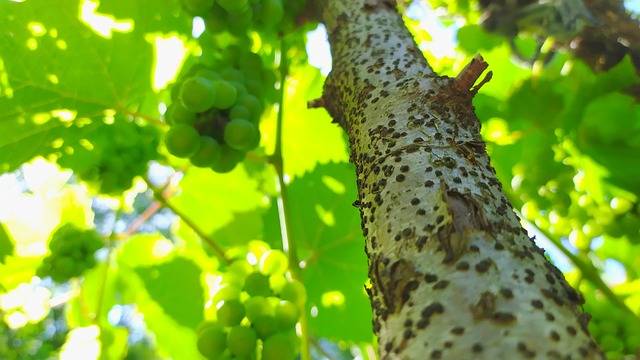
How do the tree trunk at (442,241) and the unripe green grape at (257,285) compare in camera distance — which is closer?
the tree trunk at (442,241)

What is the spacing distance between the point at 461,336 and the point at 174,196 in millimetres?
1604

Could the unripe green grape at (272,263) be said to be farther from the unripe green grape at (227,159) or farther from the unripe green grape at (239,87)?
the unripe green grape at (239,87)

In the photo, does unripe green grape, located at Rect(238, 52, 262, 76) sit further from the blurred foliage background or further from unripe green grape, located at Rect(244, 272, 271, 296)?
unripe green grape, located at Rect(244, 272, 271, 296)

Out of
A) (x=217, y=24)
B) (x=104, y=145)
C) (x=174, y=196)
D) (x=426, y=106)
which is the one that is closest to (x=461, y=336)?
(x=426, y=106)

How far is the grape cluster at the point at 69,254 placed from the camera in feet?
4.83

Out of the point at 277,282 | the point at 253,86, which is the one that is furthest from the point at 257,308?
the point at 253,86

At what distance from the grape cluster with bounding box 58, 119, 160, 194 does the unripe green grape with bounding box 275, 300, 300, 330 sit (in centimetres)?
72

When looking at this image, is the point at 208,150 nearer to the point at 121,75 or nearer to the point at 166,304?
the point at 121,75

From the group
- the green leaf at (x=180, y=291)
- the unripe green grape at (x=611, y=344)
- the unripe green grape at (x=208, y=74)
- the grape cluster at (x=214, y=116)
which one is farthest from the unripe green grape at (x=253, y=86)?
the unripe green grape at (x=611, y=344)

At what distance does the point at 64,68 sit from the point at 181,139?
1.59 feet

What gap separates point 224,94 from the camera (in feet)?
4.01

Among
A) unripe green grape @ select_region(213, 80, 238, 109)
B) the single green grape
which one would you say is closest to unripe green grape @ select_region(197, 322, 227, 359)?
unripe green grape @ select_region(213, 80, 238, 109)

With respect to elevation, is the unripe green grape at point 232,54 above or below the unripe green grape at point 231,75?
above

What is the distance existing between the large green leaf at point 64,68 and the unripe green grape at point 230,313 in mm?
740
